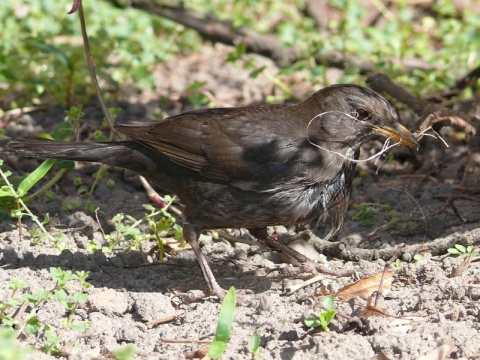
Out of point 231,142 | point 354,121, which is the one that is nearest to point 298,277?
point 231,142

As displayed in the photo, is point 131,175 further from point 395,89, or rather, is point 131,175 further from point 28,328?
point 28,328

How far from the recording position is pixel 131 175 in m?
6.66

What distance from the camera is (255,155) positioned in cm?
504

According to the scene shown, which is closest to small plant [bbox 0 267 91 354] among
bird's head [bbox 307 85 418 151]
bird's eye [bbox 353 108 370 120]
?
bird's head [bbox 307 85 418 151]

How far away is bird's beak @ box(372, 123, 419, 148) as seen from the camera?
5.17m

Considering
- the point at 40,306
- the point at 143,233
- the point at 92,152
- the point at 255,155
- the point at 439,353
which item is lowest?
the point at 143,233

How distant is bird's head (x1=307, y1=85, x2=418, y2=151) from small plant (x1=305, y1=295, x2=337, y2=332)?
4.33 feet

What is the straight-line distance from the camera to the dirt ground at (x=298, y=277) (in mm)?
4133

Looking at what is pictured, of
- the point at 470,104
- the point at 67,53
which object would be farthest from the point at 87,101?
the point at 470,104

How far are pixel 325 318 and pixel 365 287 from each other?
2.14 ft

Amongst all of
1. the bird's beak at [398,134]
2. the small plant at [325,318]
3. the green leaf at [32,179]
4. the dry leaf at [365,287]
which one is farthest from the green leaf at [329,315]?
the green leaf at [32,179]

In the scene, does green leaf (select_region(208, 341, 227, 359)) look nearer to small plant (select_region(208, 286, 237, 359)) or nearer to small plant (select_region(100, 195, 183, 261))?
small plant (select_region(208, 286, 237, 359))

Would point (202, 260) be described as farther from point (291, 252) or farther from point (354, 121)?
point (354, 121)

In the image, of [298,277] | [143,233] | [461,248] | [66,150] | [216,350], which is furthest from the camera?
[143,233]
